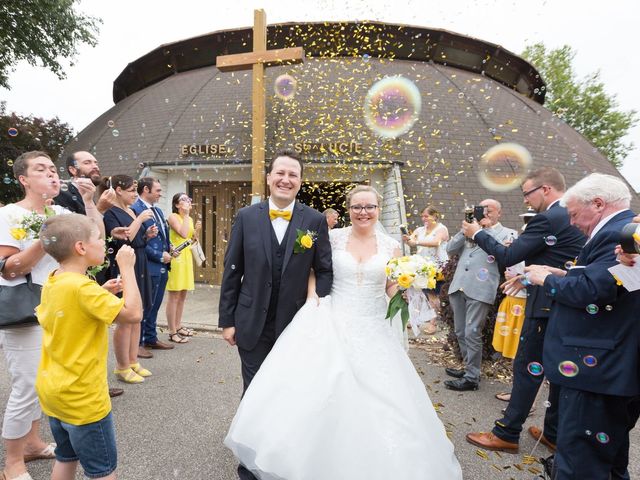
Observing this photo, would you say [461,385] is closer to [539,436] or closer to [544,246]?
[539,436]

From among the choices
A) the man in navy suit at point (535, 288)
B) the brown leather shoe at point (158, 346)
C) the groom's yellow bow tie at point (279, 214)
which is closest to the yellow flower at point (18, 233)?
the groom's yellow bow tie at point (279, 214)

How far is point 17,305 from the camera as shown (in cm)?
269

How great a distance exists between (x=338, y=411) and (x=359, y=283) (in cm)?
109

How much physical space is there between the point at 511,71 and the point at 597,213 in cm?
1984

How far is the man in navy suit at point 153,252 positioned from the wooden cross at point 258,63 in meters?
3.93

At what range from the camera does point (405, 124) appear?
13922mm

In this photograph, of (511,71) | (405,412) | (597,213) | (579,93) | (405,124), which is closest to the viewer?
(597,213)

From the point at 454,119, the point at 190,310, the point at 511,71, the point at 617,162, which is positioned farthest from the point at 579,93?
the point at 190,310

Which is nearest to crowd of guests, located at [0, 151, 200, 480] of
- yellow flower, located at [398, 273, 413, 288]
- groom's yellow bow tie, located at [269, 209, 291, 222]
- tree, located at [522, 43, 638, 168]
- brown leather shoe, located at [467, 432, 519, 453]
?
groom's yellow bow tie, located at [269, 209, 291, 222]

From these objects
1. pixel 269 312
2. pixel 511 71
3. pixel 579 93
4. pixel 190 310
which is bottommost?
pixel 190 310

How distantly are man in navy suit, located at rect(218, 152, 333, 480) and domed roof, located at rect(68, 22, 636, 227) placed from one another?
915 cm

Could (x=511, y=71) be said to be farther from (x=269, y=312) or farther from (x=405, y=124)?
(x=269, y=312)

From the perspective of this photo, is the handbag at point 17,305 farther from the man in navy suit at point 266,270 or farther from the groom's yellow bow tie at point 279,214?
the groom's yellow bow tie at point 279,214

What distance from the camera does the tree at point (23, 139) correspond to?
16.0 m
